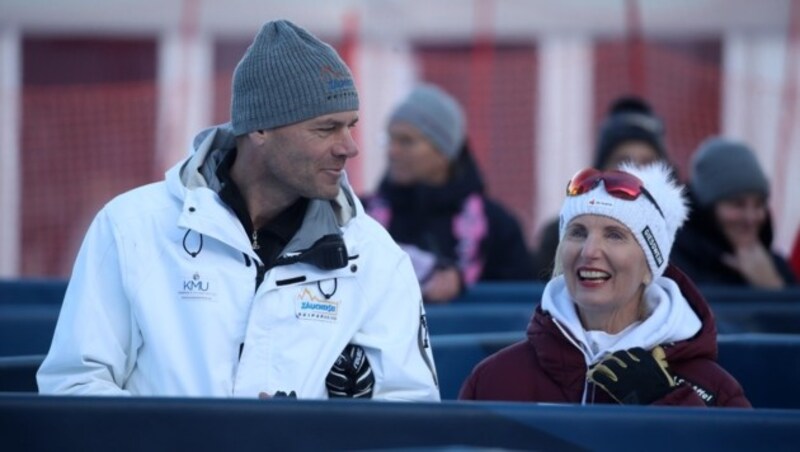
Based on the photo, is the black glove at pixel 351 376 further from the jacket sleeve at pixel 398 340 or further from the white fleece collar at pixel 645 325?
the white fleece collar at pixel 645 325

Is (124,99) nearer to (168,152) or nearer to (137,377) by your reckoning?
(168,152)

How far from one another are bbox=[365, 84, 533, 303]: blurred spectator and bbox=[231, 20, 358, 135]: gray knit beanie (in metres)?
2.52

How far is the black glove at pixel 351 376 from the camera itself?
4.18 m

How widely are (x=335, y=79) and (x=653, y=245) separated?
3.18 ft

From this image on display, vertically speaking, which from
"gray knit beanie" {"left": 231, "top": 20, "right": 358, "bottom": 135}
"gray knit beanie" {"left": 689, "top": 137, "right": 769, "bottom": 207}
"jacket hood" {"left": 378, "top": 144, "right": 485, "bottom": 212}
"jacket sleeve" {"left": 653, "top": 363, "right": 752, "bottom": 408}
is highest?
"gray knit beanie" {"left": 231, "top": 20, "right": 358, "bottom": 135}

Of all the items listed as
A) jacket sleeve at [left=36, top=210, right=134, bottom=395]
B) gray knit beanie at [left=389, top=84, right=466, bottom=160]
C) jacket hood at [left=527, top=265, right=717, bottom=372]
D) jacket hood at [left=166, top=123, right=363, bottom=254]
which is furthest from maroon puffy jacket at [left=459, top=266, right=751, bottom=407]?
gray knit beanie at [left=389, top=84, right=466, bottom=160]

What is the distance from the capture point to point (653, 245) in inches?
175

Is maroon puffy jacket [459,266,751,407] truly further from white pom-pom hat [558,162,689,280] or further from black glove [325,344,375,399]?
black glove [325,344,375,399]

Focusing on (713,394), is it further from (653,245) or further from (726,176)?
(726,176)

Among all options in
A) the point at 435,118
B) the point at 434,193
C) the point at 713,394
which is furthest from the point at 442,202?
the point at 713,394

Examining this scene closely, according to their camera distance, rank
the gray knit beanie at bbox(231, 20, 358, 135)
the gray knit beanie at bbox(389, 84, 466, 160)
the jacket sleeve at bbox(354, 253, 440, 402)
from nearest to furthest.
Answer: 1. the jacket sleeve at bbox(354, 253, 440, 402)
2. the gray knit beanie at bbox(231, 20, 358, 135)
3. the gray knit beanie at bbox(389, 84, 466, 160)

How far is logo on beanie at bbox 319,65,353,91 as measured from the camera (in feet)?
14.5

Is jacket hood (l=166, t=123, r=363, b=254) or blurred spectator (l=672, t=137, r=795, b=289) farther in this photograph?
blurred spectator (l=672, t=137, r=795, b=289)

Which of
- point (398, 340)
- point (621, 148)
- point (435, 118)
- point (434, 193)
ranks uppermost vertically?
point (435, 118)
